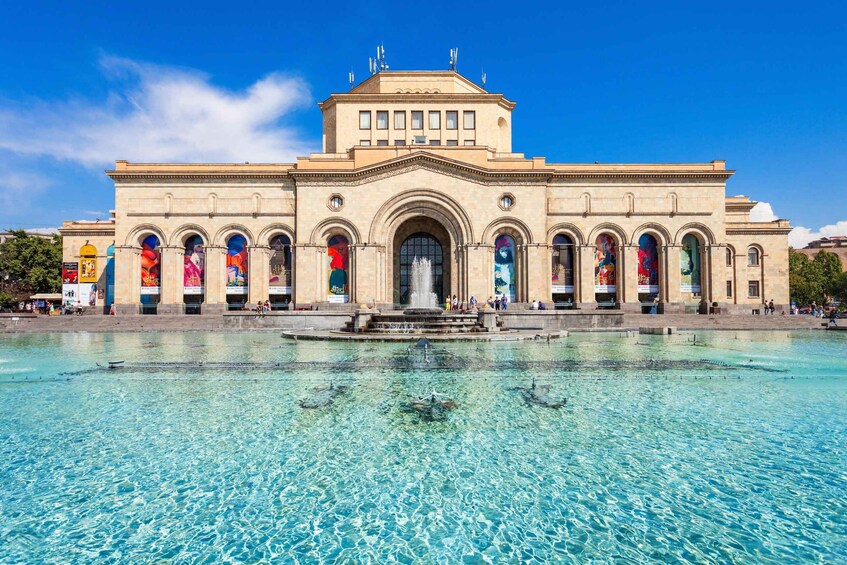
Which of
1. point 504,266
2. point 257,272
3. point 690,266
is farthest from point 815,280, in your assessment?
point 257,272

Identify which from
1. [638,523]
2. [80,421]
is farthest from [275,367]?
[638,523]

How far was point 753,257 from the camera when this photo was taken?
35.9 m

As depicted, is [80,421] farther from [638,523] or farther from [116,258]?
[116,258]

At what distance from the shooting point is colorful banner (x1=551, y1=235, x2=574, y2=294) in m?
32.9

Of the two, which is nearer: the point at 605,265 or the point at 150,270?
the point at 150,270

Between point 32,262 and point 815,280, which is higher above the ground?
point 32,262

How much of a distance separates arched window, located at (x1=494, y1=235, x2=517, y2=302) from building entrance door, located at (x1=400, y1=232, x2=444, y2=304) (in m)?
4.52

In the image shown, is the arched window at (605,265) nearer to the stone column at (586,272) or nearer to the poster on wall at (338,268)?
the stone column at (586,272)

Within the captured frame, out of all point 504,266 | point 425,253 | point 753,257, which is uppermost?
point 425,253

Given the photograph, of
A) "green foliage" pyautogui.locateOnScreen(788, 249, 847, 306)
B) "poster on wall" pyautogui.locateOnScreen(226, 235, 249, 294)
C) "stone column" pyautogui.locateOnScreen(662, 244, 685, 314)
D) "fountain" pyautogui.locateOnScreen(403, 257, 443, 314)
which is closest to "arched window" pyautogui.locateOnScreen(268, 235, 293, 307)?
"poster on wall" pyautogui.locateOnScreen(226, 235, 249, 294)

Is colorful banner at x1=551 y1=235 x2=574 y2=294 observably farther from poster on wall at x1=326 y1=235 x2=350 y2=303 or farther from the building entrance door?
poster on wall at x1=326 y1=235 x2=350 y2=303

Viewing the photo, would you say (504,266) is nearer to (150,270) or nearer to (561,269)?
(561,269)

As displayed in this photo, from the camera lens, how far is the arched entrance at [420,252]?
34.2 metres

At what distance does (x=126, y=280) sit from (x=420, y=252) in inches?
778
